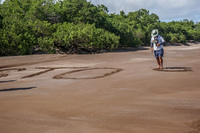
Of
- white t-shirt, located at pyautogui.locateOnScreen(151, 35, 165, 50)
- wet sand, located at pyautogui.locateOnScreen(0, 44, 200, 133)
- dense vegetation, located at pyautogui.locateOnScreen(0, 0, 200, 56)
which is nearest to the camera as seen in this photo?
wet sand, located at pyautogui.locateOnScreen(0, 44, 200, 133)

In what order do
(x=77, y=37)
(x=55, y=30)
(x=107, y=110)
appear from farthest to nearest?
(x=55, y=30), (x=77, y=37), (x=107, y=110)

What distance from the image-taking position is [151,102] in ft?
13.0

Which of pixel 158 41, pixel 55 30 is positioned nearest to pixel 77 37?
pixel 55 30

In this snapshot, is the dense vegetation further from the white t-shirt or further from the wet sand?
the wet sand

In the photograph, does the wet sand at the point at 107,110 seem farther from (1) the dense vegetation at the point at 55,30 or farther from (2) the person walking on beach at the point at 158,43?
(1) the dense vegetation at the point at 55,30

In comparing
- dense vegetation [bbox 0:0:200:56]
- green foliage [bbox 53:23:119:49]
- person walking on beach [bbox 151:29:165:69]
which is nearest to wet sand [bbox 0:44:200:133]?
person walking on beach [bbox 151:29:165:69]

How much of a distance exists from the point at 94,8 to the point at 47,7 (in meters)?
6.29

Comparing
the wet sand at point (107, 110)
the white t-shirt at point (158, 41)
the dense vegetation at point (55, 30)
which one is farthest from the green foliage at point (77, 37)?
the wet sand at point (107, 110)

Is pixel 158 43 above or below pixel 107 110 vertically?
above

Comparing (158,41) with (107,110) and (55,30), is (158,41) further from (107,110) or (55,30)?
(55,30)

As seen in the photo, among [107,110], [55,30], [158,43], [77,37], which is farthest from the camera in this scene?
[55,30]

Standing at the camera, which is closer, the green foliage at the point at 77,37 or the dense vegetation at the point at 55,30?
the dense vegetation at the point at 55,30

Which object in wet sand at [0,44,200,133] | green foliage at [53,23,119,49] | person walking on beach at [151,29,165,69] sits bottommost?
wet sand at [0,44,200,133]

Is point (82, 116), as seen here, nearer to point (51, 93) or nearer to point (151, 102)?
point (151, 102)
